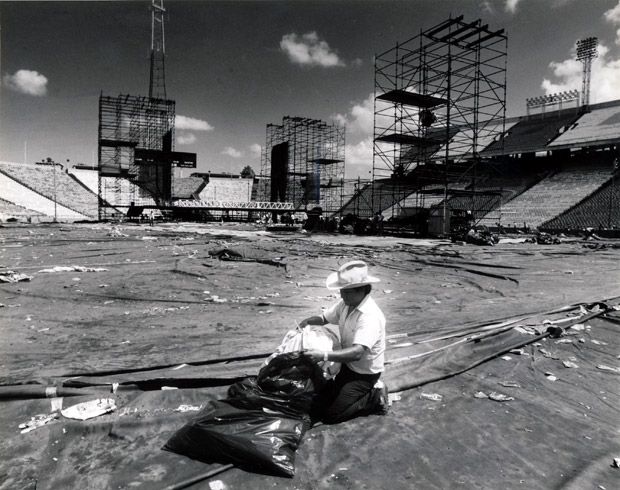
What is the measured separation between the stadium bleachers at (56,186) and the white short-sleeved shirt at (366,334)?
4287cm

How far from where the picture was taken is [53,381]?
11.2 ft

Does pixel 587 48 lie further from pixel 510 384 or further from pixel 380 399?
pixel 380 399

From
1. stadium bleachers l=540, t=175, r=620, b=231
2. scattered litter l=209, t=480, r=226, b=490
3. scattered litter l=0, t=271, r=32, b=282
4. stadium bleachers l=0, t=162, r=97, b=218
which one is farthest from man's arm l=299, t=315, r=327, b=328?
stadium bleachers l=0, t=162, r=97, b=218

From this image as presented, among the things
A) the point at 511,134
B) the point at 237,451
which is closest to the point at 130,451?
the point at 237,451

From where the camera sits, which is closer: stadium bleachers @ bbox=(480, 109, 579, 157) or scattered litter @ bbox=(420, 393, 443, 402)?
scattered litter @ bbox=(420, 393, 443, 402)

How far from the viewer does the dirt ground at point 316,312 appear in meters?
2.60

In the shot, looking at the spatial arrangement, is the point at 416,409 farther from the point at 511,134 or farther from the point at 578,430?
the point at 511,134

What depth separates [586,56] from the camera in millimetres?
41062

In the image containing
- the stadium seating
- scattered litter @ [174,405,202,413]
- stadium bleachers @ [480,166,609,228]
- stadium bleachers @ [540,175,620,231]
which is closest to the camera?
scattered litter @ [174,405,202,413]

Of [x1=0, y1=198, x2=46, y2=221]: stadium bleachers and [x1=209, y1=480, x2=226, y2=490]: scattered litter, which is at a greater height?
[x1=0, y1=198, x2=46, y2=221]: stadium bleachers

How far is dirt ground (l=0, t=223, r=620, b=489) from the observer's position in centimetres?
260

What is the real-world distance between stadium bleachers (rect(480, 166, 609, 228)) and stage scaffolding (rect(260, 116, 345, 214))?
15.5 m

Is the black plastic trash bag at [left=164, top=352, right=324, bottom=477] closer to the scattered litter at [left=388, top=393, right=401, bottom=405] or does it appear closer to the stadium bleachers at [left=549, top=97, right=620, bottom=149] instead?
the scattered litter at [left=388, top=393, right=401, bottom=405]

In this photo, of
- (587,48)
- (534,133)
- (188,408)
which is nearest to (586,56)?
(587,48)
